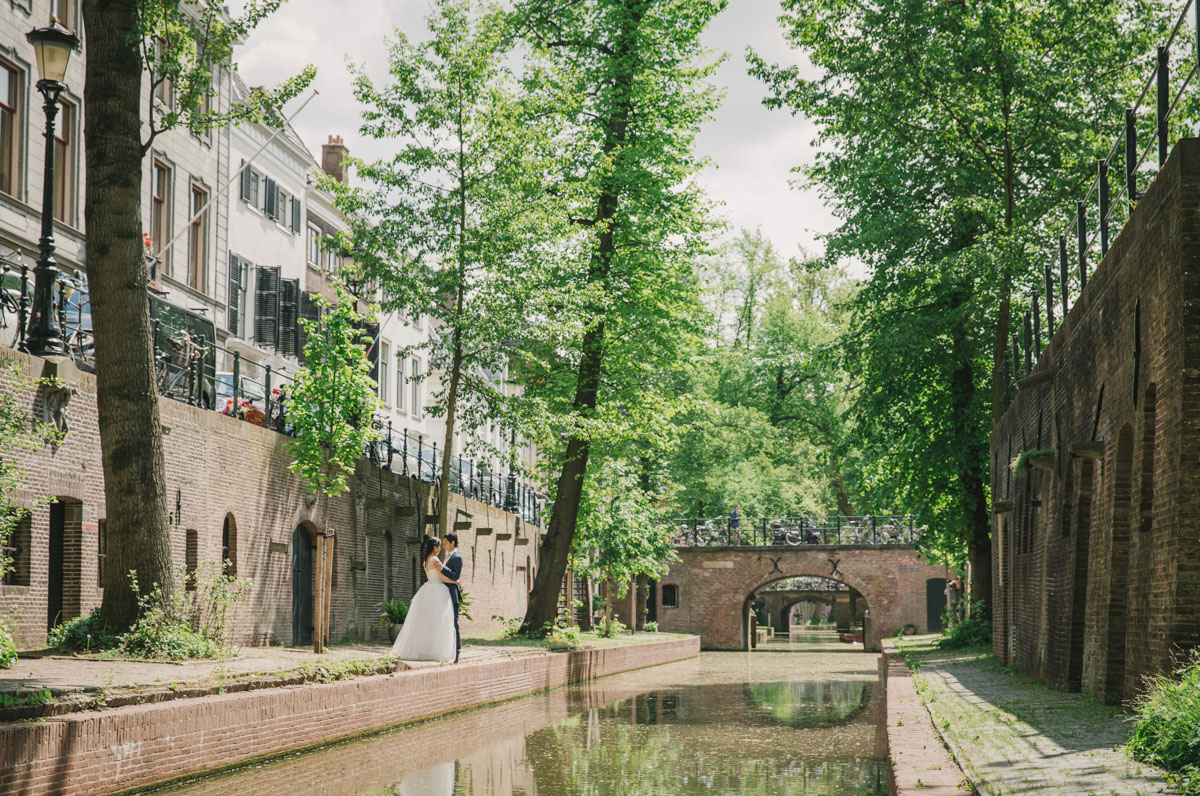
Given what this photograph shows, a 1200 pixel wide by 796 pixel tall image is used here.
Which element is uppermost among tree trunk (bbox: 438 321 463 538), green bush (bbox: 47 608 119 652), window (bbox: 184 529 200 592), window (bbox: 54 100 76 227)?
window (bbox: 54 100 76 227)

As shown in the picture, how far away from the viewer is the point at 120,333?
12781 mm

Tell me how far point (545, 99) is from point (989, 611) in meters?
14.4

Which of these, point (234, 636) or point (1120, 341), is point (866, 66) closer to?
point (1120, 341)

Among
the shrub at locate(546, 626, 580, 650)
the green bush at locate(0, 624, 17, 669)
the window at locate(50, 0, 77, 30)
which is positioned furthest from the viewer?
the shrub at locate(546, 626, 580, 650)

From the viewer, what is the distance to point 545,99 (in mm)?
22828

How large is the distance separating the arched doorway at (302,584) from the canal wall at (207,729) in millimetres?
4250

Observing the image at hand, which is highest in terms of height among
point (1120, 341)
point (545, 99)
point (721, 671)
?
point (545, 99)

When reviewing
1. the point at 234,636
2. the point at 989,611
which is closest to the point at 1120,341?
the point at 234,636

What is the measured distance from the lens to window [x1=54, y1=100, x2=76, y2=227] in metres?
22.0

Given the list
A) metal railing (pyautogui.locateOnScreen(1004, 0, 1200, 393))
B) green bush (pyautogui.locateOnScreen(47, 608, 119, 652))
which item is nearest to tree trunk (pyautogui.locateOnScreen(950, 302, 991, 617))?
metal railing (pyautogui.locateOnScreen(1004, 0, 1200, 393))

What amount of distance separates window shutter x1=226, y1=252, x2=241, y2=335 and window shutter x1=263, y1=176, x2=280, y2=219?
2.43 meters

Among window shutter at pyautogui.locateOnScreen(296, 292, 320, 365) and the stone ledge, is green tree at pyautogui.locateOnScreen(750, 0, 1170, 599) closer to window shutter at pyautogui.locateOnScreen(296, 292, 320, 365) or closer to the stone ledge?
the stone ledge

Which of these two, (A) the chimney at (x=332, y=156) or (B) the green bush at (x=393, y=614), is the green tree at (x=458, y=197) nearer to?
(B) the green bush at (x=393, y=614)

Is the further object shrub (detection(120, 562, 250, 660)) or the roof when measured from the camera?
the roof
